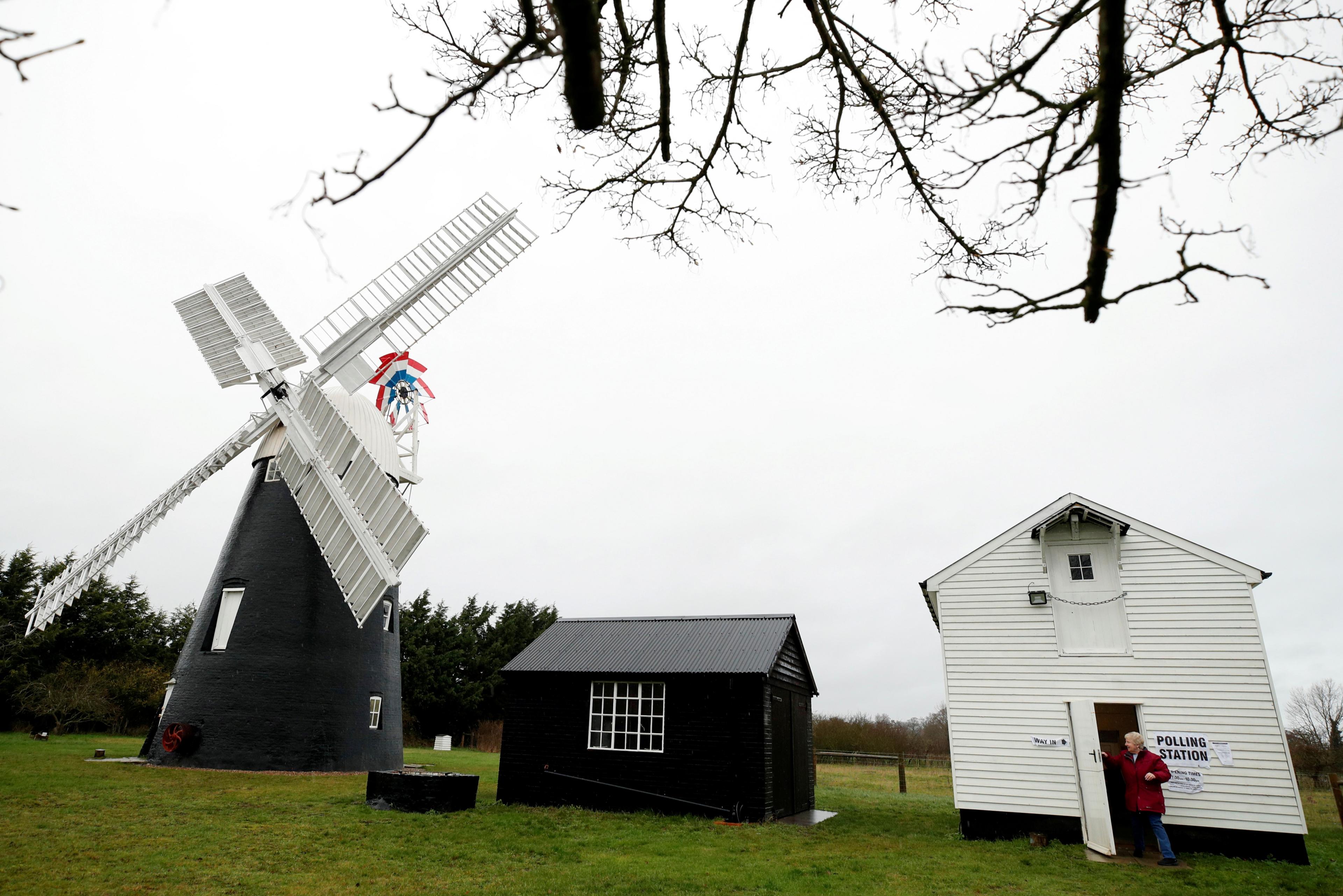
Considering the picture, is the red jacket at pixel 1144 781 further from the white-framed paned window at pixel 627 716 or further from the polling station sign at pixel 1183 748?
the white-framed paned window at pixel 627 716

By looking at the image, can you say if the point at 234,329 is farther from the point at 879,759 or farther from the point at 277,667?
the point at 879,759

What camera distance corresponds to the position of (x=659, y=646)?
15.5m

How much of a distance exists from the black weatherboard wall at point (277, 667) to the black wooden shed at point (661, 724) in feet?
19.6

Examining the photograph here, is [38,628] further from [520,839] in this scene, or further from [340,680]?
[520,839]

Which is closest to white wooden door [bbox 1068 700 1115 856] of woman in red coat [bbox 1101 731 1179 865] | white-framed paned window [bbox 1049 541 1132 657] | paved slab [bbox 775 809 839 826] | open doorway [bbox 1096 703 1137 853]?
open doorway [bbox 1096 703 1137 853]

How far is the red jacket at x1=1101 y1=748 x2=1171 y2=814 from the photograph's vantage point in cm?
1004

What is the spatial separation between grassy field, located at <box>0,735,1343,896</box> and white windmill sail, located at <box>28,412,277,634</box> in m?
Answer: 5.61

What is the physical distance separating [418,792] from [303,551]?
8.78 meters

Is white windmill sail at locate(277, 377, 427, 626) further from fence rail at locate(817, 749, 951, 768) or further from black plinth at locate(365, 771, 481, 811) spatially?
fence rail at locate(817, 749, 951, 768)

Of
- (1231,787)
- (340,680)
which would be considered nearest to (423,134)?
(1231,787)

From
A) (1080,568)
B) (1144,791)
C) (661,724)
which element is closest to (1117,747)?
(1080,568)

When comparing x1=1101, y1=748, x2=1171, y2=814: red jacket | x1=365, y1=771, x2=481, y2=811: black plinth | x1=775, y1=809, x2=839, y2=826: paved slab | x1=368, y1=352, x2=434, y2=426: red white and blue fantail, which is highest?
x1=368, y1=352, x2=434, y2=426: red white and blue fantail

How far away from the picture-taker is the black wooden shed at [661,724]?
44.4ft

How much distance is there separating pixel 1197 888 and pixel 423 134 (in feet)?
36.4
